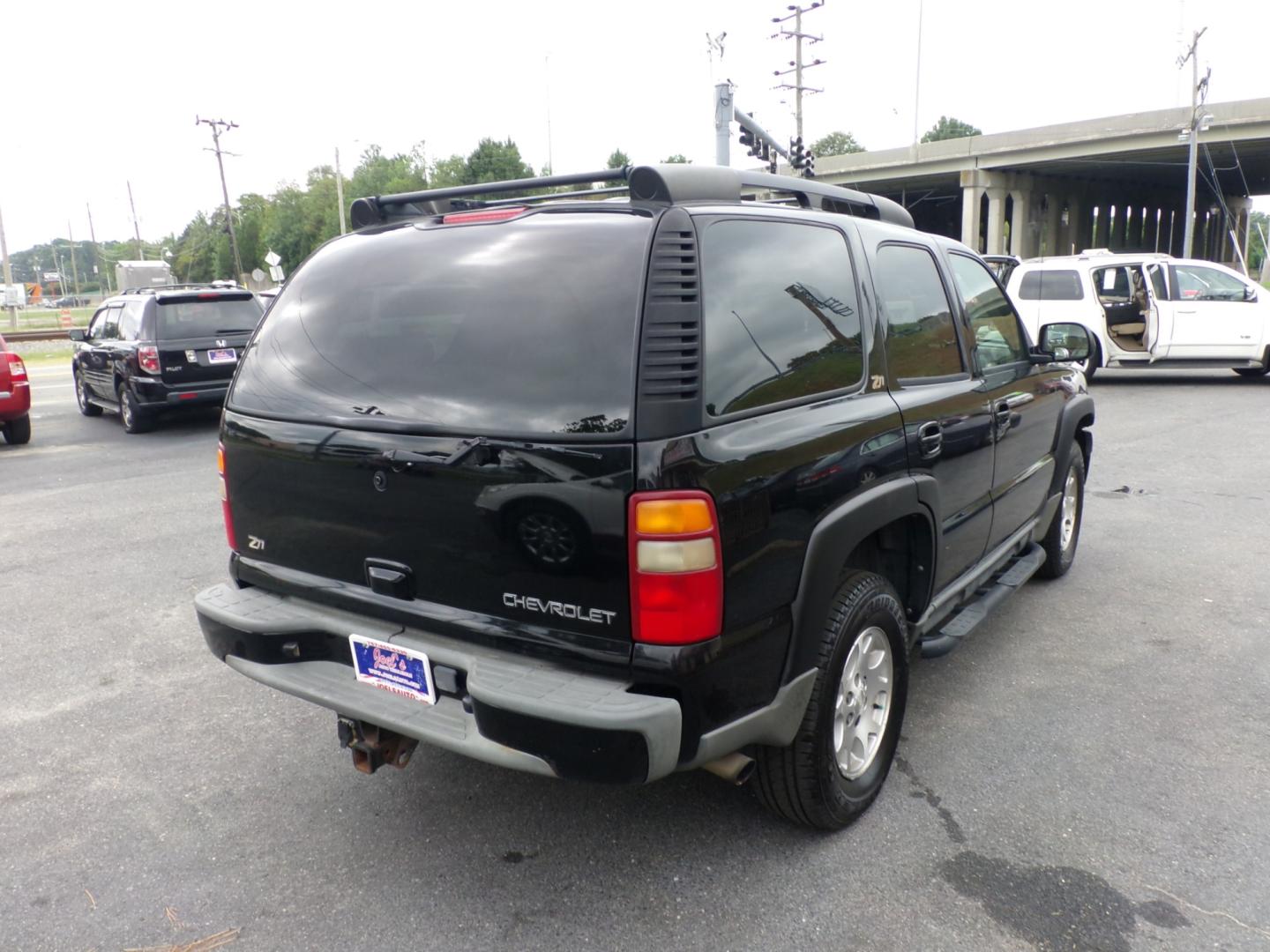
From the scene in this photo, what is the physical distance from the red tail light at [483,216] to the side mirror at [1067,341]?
3018 millimetres

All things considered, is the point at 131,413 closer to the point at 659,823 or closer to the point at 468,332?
the point at 468,332

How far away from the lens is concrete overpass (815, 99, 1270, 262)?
117 feet

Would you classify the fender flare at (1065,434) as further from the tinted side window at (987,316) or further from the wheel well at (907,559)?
the wheel well at (907,559)

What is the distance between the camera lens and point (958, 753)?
11.1 ft

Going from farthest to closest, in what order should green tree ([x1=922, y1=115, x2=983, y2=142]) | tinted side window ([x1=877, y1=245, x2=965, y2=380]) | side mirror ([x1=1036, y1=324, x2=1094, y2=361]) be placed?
green tree ([x1=922, y1=115, x2=983, y2=142]) < side mirror ([x1=1036, y1=324, x2=1094, y2=361]) < tinted side window ([x1=877, y1=245, x2=965, y2=380])

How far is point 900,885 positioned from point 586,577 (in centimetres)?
130

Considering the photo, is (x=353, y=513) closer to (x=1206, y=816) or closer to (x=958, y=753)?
(x=958, y=753)

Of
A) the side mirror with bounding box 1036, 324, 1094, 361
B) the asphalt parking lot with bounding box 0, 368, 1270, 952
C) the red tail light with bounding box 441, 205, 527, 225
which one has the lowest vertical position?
the asphalt parking lot with bounding box 0, 368, 1270, 952

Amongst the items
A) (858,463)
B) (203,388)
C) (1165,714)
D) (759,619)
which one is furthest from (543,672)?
(203,388)

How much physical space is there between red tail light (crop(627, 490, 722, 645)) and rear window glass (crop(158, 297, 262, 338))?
33.6 feet

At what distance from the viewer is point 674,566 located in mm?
2238

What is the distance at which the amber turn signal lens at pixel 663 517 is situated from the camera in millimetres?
2225

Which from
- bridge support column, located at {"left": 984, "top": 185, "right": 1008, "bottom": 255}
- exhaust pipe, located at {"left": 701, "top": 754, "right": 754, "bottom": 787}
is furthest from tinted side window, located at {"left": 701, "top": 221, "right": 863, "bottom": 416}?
bridge support column, located at {"left": 984, "top": 185, "right": 1008, "bottom": 255}

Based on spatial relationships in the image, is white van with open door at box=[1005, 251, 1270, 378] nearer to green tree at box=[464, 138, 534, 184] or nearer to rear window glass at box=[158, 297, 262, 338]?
rear window glass at box=[158, 297, 262, 338]
